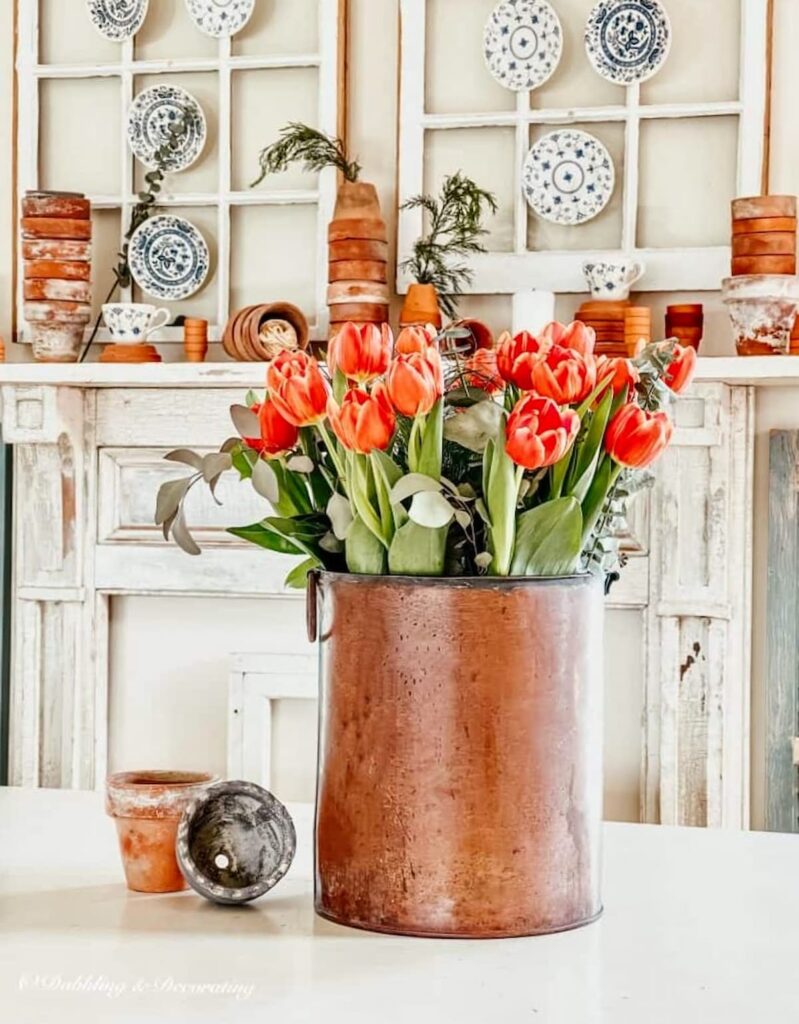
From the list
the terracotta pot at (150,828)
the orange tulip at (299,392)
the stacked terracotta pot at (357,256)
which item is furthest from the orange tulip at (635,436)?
the stacked terracotta pot at (357,256)

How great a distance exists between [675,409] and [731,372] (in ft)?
0.50

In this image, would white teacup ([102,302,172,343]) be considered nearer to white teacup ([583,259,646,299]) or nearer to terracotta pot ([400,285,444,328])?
terracotta pot ([400,285,444,328])

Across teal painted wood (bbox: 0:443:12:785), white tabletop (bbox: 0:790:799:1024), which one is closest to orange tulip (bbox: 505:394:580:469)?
white tabletop (bbox: 0:790:799:1024)

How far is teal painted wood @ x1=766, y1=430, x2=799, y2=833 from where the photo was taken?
2.64 metres

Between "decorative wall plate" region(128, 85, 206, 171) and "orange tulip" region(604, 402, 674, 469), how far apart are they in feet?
6.30

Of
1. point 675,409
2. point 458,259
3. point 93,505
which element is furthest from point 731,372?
point 93,505

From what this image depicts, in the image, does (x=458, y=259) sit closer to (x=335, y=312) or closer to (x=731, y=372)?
(x=335, y=312)

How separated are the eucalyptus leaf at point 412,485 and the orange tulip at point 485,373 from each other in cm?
13

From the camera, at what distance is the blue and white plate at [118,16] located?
283 centimetres

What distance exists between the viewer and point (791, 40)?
8.60 feet

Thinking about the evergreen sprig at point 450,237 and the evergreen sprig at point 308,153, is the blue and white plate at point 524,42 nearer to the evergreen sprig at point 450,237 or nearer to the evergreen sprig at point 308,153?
the evergreen sprig at point 450,237

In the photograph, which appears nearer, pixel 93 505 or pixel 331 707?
pixel 331 707

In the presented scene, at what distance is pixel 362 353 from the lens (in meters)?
1.08

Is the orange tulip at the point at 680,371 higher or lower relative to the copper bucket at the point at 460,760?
higher
